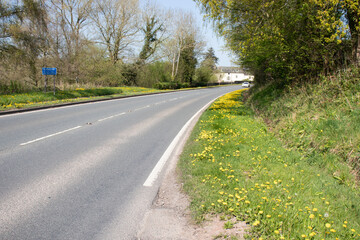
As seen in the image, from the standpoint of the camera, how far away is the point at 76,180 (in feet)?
15.0

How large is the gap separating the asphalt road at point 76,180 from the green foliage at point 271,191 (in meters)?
0.93

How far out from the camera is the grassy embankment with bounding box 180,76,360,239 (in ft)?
9.80

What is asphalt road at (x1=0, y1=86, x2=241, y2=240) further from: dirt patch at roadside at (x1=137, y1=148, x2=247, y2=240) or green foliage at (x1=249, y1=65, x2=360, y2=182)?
green foliage at (x1=249, y1=65, x2=360, y2=182)

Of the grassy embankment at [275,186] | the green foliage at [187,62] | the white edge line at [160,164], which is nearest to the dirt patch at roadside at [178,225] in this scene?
the grassy embankment at [275,186]

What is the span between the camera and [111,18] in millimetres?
38594

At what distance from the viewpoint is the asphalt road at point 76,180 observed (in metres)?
3.18

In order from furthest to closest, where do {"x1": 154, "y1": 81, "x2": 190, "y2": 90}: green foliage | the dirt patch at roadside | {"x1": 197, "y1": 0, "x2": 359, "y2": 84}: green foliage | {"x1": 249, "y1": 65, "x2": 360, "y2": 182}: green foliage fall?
{"x1": 154, "y1": 81, "x2": 190, "y2": 90}: green foliage
{"x1": 197, "y1": 0, "x2": 359, "y2": 84}: green foliage
{"x1": 249, "y1": 65, "x2": 360, "y2": 182}: green foliage
the dirt patch at roadside

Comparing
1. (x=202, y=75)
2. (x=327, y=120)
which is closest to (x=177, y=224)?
(x=327, y=120)

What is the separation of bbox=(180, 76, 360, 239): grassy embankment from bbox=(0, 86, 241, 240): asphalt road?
96cm

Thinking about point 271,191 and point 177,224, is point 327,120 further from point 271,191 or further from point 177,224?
point 177,224

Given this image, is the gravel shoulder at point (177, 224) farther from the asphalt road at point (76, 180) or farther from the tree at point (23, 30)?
the tree at point (23, 30)

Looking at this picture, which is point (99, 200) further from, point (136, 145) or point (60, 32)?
point (60, 32)

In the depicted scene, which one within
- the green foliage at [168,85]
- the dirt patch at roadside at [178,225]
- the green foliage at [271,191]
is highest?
the green foliage at [168,85]

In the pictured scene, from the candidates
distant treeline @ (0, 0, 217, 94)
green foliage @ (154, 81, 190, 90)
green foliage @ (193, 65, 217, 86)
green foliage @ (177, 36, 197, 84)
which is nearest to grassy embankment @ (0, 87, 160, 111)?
distant treeline @ (0, 0, 217, 94)
